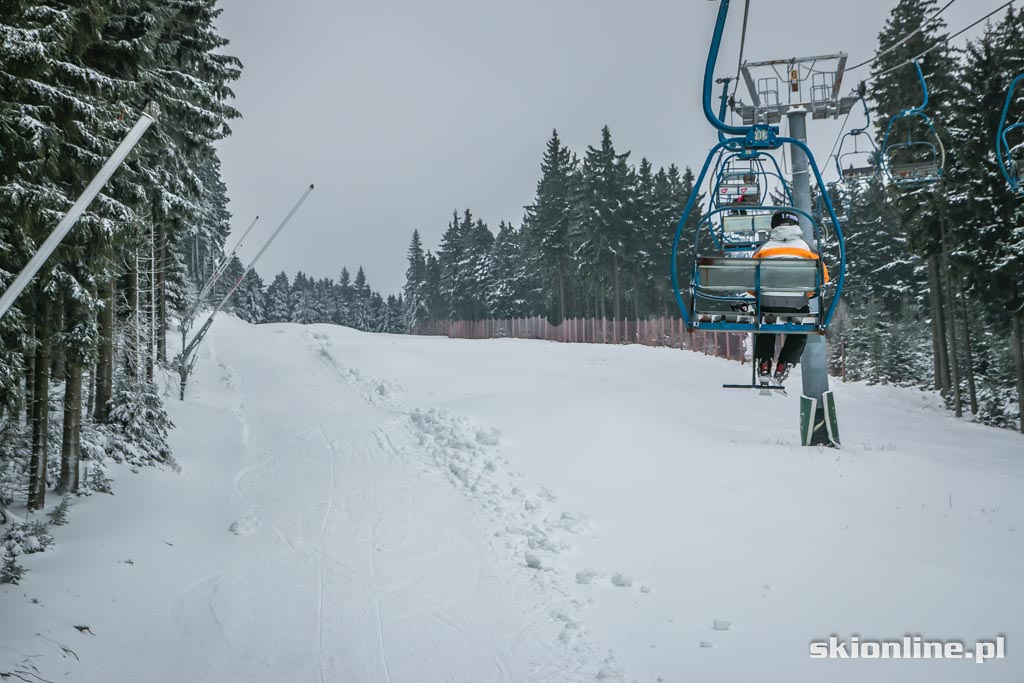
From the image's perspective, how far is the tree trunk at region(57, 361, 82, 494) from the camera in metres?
9.74

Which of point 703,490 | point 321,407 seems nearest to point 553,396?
point 321,407

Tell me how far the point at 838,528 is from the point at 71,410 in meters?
11.6

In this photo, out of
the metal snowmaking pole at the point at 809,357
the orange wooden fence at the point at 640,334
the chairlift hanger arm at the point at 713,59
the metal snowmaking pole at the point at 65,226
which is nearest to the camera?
the metal snowmaking pole at the point at 65,226

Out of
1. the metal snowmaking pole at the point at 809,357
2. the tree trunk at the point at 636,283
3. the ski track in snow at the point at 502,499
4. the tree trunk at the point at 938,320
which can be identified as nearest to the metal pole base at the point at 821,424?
the metal snowmaking pole at the point at 809,357

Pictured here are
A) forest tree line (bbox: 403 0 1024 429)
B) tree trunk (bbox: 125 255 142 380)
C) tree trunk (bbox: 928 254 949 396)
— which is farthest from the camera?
tree trunk (bbox: 928 254 949 396)

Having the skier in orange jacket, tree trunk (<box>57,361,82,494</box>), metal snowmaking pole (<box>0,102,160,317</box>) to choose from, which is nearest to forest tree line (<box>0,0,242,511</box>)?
tree trunk (<box>57,361,82,494</box>)

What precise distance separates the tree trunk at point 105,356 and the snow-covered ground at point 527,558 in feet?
5.69

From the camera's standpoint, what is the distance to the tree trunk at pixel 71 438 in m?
9.74

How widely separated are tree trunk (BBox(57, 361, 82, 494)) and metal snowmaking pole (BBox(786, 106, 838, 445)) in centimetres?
1318

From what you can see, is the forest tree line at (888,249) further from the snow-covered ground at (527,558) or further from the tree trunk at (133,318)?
the tree trunk at (133,318)

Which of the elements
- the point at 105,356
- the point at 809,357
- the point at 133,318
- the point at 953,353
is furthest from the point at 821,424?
the point at 133,318

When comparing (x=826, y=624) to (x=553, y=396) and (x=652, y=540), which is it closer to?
(x=652, y=540)

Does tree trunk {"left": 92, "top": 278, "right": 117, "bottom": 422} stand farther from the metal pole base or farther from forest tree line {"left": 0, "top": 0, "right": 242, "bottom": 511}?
the metal pole base

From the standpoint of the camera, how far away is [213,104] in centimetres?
1518
